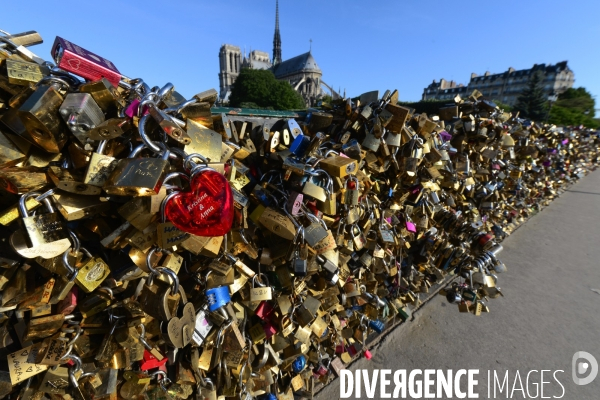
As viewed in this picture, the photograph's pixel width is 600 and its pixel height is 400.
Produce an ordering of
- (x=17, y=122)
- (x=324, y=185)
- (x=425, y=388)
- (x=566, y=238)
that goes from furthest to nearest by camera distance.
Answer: (x=566, y=238) → (x=425, y=388) → (x=324, y=185) → (x=17, y=122)

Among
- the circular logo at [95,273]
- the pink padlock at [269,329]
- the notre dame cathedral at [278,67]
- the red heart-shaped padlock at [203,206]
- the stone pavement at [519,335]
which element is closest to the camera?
the red heart-shaped padlock at [203,206]

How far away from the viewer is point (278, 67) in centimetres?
→ 8050

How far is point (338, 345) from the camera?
2.45 meters

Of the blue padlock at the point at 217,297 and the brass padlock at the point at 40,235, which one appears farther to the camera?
the blue padlock at the point at 217,297

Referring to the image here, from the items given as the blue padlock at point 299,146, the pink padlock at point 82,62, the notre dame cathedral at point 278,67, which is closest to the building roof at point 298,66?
the notre dame cathedral at point 278,67

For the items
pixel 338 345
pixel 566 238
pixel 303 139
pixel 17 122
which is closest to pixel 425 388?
pixel 338 345

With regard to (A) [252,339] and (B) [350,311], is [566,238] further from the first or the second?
(A) [252,339]

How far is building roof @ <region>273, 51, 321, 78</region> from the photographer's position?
7112cm

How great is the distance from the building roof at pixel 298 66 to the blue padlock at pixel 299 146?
75438mm

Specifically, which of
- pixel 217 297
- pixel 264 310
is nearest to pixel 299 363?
pixel 264 310

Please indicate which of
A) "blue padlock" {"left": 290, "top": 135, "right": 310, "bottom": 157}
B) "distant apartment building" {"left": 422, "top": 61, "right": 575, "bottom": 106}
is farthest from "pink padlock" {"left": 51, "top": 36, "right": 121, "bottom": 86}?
"distant apartment building" {"left": 422, "top": 61, "right": 575, "bottom": 106}

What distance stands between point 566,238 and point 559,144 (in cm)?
371

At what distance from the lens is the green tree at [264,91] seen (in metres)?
45.1

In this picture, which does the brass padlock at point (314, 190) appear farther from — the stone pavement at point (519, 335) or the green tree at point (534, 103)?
the green tree at point (534, 103)
